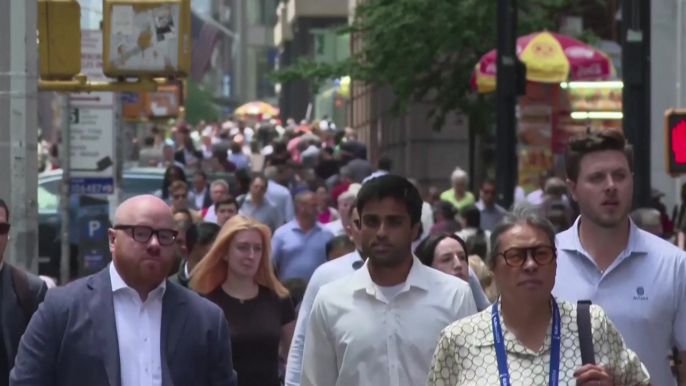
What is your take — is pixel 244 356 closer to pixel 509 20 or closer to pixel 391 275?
pixel 391 275

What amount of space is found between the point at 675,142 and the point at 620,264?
736 centimetres

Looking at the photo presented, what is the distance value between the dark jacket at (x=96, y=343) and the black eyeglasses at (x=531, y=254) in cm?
138

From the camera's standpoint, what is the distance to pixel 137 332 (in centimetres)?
631

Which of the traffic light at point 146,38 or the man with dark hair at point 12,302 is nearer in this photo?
the man with dark hair at point 12,302

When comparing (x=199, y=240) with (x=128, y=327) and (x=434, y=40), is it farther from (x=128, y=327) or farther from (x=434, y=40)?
(x=434, y=40)

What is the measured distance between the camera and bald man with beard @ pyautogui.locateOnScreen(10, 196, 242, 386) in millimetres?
6219

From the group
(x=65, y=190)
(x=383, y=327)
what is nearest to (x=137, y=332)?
(x=383, y=327)

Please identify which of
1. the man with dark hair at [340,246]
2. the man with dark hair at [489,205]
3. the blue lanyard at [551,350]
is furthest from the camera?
the man with dark hair at [489,205]

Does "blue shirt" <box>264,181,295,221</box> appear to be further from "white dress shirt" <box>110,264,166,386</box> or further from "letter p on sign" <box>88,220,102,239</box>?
"white dress shirt" <box>110,264,166,386</box>

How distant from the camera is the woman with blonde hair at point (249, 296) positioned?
30.1 ft

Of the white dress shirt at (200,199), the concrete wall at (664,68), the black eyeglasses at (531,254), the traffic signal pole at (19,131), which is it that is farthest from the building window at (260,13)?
the black eyeglasses at (531,254)

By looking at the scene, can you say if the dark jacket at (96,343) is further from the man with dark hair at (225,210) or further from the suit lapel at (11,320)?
the man with dark hair at (225,210)

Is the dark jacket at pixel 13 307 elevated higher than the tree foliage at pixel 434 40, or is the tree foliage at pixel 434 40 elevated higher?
the tree foliage at pixel 434 40

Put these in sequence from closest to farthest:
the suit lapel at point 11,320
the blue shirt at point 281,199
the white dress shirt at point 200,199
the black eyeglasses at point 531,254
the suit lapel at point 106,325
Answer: the black eyeglasses at point 531,254 → the suit lapel at point 106,325 → the suit lapel at point 11,320 → the blue shirt at point 281,199 → the white dress shirt at point 200,199
